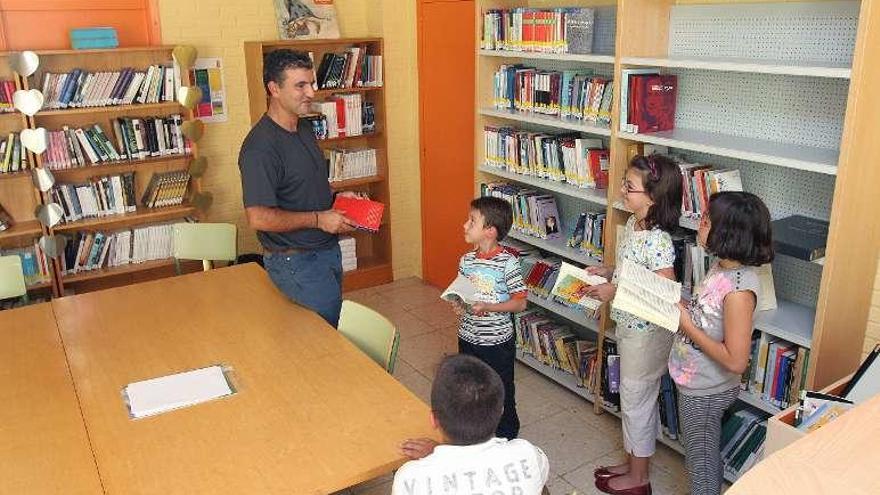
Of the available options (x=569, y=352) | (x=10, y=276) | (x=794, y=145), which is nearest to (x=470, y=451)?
(x=794, y=145)

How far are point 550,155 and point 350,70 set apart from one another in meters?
2.04

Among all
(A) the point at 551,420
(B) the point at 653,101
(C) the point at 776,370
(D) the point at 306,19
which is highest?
(D) the point at 306,19

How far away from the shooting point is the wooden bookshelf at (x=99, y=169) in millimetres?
4344

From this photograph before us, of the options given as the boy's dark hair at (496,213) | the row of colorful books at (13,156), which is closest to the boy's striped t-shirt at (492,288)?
the boy's dark hair at (496,213)

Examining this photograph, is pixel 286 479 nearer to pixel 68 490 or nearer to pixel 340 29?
pixel 68 490

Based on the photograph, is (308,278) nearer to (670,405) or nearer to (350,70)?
(670,405)

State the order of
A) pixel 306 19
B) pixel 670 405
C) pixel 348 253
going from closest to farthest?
pixel 670 405
pixel 306 19
pixel 348 253

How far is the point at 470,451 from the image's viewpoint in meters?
1.71

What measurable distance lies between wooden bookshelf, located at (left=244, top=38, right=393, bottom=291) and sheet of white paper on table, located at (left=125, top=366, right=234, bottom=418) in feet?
9.50

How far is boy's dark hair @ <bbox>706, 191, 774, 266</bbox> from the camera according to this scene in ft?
7.75

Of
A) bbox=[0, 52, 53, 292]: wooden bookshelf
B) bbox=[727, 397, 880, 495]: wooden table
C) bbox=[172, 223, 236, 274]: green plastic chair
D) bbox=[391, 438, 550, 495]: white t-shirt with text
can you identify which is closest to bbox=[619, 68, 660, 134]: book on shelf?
bbox=[391, 438, 550, 495]: white t-shirt with text

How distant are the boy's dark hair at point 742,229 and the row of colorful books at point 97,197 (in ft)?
12.3

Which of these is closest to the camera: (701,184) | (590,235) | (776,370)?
(776,370)

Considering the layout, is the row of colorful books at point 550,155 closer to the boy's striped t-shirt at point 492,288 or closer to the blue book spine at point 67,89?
the boy's striped t-shirt at point 492,288
